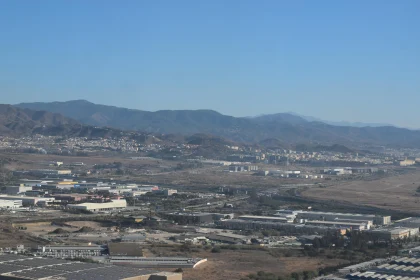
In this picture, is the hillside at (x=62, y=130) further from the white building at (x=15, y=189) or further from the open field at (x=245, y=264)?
the open field at (x=245, y=264)

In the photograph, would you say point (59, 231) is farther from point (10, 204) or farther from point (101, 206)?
point (10, 204)

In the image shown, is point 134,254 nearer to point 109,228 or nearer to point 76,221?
point 109,228

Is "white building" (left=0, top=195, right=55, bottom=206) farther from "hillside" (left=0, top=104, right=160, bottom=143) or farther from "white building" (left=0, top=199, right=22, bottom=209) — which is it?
"hillside" (left=0, top=104, right=160, bottom=143)

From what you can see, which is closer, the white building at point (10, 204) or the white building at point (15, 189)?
the white building at point (10, 204)

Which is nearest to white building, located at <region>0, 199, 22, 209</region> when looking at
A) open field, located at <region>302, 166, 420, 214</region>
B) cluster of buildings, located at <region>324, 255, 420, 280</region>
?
open field, located at <region>302, 166, 420, 214</region>

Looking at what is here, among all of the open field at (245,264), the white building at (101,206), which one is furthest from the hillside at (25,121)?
the open field at (245,264)
